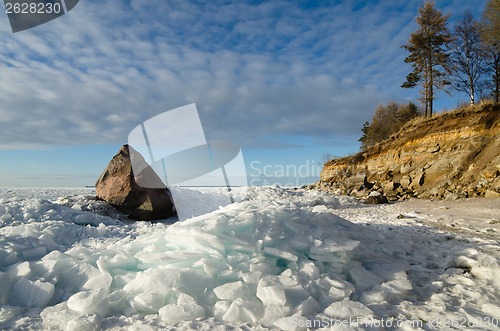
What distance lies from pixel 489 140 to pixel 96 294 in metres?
14.2

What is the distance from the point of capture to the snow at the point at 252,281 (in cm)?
229

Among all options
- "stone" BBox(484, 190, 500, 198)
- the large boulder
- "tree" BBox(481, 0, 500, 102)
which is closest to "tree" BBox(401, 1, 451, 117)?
"tree" BBox(481, 0, 500, 102)

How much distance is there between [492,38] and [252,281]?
2020cm

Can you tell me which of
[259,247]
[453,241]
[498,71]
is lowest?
[453,241]

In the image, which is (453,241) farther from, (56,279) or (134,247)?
(56,279)

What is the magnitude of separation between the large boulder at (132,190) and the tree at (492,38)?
1860 cm

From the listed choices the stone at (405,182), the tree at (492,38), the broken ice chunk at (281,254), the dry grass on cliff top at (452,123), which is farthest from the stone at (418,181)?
the broken ice chunk at (281,254)

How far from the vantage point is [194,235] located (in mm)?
3205

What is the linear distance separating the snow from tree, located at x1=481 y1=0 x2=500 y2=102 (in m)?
16.5

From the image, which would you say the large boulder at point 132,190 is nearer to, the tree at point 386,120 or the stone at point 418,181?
the stone at point 418,181

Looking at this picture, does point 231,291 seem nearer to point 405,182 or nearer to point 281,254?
point 281,254

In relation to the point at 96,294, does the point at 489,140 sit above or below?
above

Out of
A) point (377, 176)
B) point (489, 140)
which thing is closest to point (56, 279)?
point (489, 140)

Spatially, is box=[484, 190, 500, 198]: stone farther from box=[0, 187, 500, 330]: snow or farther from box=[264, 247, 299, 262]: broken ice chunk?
box=[264, 247, 299, 262]: broken ice chunk
